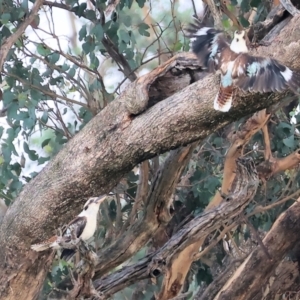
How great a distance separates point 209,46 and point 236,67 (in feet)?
0.66

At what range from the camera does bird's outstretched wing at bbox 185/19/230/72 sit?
1714 mm

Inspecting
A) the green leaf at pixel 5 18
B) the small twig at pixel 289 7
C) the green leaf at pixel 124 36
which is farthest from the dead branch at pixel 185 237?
the green leaf at pixel 5 18

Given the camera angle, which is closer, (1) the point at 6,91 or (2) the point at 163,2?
(1) the point at 6,91

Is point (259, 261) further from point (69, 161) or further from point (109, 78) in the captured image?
point (109, 78)

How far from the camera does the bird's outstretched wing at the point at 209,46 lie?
67.5 inches

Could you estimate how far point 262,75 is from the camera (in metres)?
1.51

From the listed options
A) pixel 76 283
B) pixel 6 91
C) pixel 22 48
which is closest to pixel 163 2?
pixel 22 48

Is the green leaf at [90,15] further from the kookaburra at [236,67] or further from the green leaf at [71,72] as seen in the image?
the kookaburra at [236,67]

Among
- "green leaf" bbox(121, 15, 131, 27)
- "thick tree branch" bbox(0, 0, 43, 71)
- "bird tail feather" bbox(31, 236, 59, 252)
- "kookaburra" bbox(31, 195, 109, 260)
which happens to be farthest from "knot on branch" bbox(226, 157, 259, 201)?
"thick tree branch" bbox(0, 0, 43, 71)

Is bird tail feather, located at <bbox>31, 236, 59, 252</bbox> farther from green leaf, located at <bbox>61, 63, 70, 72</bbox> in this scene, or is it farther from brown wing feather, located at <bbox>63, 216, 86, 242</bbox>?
green leaf, located at <bbox>61, 63, 70, 72</bbox>

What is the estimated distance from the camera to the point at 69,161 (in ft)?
6.02

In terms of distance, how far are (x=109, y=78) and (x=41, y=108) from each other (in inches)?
44.1

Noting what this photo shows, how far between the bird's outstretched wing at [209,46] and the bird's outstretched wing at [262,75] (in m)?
0.10

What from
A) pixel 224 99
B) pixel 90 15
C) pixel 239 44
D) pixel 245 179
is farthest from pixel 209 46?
pixel 90 15
